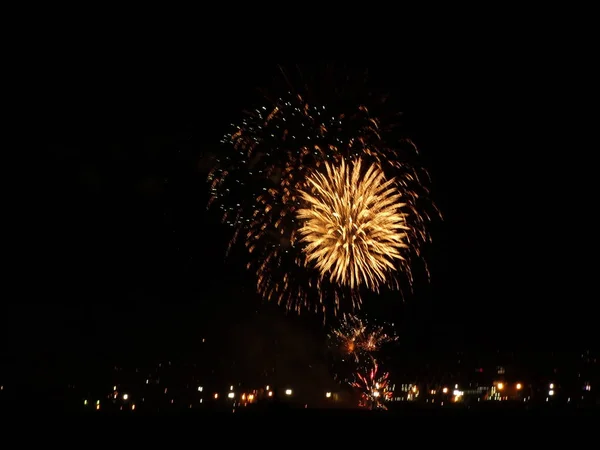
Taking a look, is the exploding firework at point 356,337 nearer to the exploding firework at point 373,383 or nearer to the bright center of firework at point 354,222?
the exploding firework at point 373,383

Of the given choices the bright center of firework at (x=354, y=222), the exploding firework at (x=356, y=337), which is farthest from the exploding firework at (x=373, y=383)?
the bright center of firework at (x=354, y=222)

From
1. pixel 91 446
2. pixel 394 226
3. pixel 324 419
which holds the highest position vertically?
pixel 394 226

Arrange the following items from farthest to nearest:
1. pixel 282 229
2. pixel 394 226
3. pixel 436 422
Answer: pixel 282 229, pixel 394 226, pixel 436 422

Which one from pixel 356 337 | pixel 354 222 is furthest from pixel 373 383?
pixel 354 222

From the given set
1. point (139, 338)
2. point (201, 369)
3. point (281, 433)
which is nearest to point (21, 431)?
point (281, 433)

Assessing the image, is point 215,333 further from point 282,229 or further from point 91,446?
point 91,446

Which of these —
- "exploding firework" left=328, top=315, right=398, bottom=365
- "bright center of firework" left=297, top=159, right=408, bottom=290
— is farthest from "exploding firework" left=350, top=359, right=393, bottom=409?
"bright center of firework" left=297, top=159, right=408, bottom=290

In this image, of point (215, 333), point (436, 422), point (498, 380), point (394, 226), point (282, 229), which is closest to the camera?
point (436, 422)

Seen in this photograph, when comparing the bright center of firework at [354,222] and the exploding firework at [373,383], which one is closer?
the bright center of firework at [354,222]
